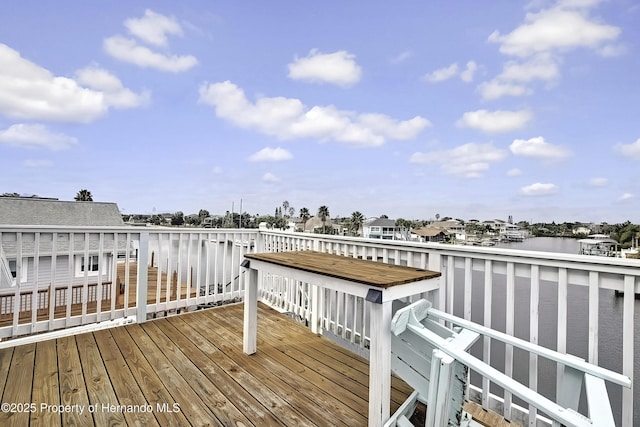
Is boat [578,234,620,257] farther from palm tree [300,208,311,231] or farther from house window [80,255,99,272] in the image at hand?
palm tree [300,208,311,231]

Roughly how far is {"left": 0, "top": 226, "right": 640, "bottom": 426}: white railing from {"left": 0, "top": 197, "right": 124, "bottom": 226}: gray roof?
869 centimetres

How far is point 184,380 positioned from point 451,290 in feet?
6.66

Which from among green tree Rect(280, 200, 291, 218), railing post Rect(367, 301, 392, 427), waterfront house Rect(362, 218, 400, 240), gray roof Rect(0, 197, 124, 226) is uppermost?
green tree Rect(280, 200, 291, 218)

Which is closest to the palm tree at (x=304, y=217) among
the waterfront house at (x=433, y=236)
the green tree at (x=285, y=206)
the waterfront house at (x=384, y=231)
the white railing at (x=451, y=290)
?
the green tree at (x=285, y=206)

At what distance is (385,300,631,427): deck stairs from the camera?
935 millimetres

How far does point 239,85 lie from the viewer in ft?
35.7

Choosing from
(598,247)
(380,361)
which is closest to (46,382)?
(380,361)

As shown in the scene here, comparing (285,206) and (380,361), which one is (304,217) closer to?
(285,206)

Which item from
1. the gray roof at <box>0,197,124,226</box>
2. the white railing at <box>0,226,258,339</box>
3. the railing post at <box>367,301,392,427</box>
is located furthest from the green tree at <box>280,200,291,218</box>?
the railing post at <box>367,301,392,427</box>

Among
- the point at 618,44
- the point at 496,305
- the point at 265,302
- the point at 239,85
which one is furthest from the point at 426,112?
the point at 496,305

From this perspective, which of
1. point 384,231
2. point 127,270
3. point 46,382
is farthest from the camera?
point 384,231

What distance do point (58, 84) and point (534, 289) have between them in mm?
11776

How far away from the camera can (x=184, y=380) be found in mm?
2232

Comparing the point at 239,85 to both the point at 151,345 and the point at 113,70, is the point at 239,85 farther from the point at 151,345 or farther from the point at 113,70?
the point at 151,345
